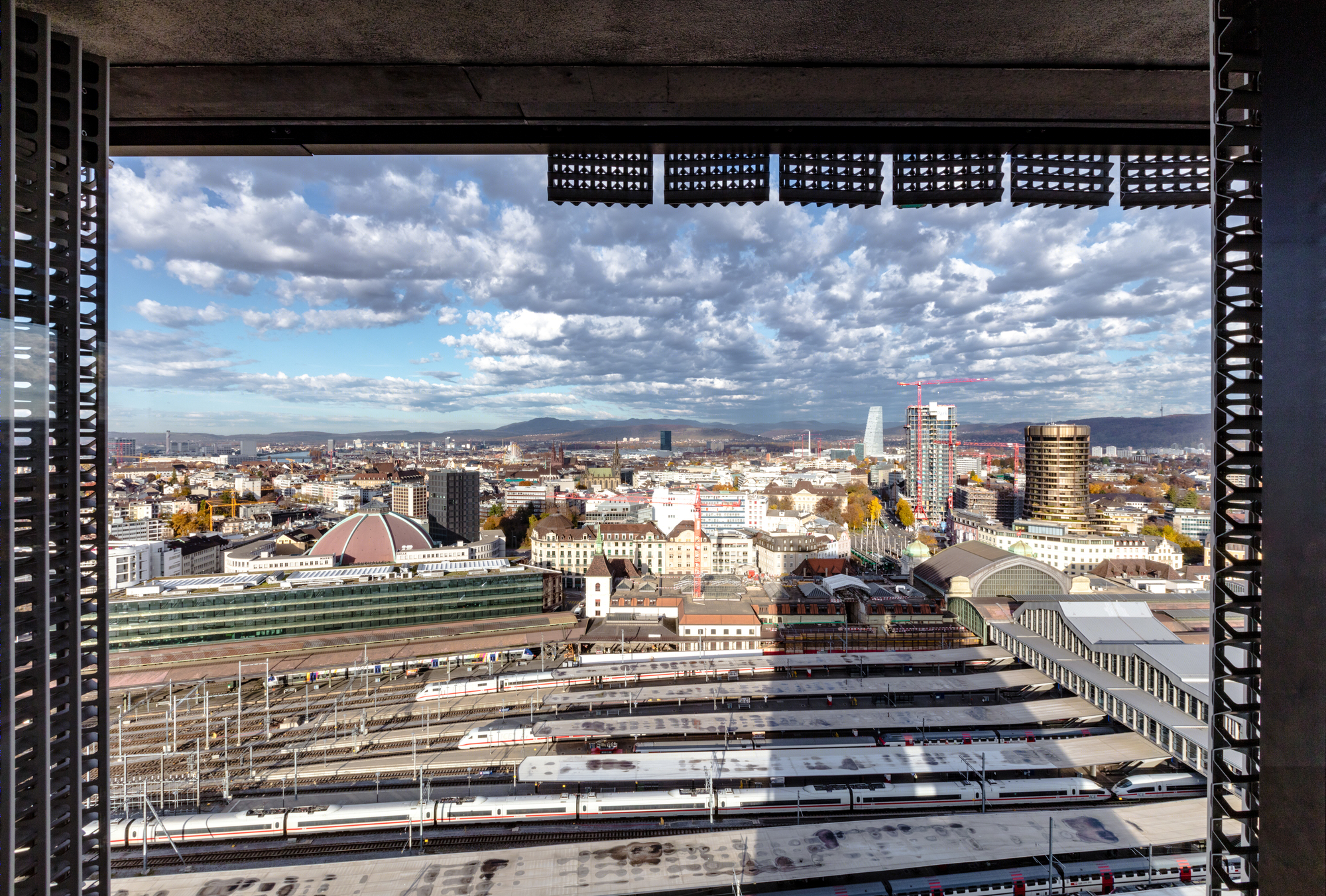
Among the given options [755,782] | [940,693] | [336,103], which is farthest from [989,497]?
[336,103]

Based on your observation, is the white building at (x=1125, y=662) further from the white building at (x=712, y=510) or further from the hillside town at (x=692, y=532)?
the white building at (x=712, y=510)

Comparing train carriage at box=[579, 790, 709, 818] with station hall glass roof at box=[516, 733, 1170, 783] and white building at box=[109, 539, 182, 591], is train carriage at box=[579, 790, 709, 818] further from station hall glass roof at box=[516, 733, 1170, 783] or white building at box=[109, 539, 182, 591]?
white building at box=[109, 539, 182, 591]

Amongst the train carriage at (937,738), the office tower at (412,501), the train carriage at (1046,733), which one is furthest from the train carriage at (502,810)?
the office tower at (412,501)

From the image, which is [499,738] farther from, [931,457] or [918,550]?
[931,457]

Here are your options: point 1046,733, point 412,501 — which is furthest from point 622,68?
point 412,501

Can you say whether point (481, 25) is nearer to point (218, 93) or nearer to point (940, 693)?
point (218, 93)

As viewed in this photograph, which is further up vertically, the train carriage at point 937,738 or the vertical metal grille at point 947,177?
the vertical metal grille at point 947,177

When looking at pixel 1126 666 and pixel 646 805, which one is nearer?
pixel 646 805
